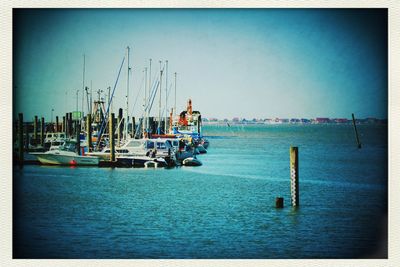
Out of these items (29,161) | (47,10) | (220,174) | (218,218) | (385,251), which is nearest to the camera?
(385,251)

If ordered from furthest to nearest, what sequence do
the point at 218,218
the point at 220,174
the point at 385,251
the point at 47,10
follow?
the point at 220,174 < the point at 218,218 < the point at 47,10 < the point at 385,251

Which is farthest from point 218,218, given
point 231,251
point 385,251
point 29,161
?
point 29,161

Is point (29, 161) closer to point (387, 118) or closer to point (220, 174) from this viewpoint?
point (220, 174)

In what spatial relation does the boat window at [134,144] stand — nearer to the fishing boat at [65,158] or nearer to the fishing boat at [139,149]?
the fishing boat at [139,149]

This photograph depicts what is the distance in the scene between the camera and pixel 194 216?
11195 mm

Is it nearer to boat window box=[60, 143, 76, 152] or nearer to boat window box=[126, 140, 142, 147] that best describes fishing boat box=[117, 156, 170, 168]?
boat window box=[126, 140, 142, 147]

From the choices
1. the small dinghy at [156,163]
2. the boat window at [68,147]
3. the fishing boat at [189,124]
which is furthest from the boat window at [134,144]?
the fishing boat at [189,124]

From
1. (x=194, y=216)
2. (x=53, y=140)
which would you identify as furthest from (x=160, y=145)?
(x=194, y=216)

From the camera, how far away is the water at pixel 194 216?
8633 mm

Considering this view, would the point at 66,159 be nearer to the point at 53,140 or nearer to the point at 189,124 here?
the point at 53,140

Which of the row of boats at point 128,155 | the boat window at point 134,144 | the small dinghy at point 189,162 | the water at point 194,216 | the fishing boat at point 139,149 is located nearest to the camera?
the water at point 194,216
